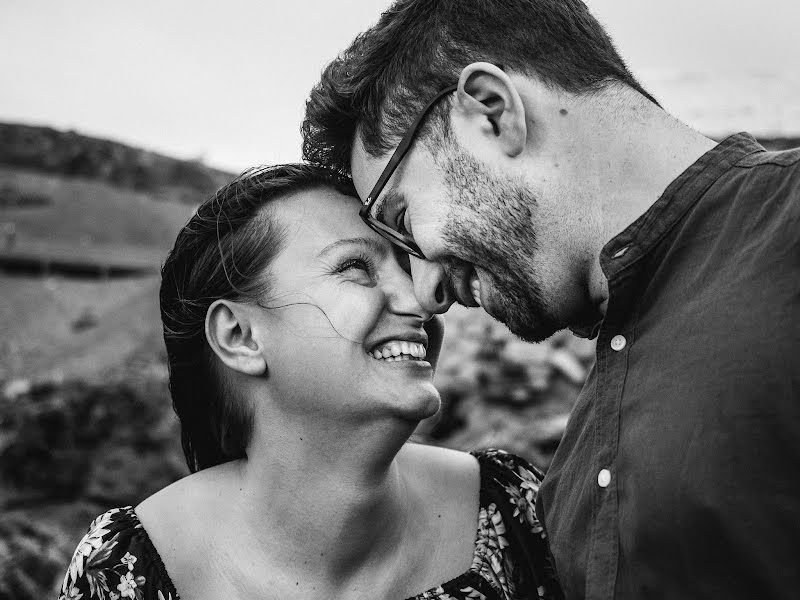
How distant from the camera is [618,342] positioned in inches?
74.9

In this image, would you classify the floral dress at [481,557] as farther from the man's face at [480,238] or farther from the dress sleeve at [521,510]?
the man's face at [480,238]

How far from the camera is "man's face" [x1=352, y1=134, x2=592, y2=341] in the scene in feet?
6.86

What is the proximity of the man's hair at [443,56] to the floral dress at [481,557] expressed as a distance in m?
1.22

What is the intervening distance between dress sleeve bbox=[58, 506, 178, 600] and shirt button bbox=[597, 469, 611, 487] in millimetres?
1273

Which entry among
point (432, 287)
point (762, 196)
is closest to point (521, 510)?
point (432, 287)

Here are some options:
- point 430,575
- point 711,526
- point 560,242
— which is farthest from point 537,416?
point 711,526

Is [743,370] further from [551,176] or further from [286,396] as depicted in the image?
[286,396]

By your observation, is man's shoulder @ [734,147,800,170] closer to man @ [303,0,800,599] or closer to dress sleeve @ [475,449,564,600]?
man @ [303,0,800,599]

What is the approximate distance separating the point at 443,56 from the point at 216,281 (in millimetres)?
1010

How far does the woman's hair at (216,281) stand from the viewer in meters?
2.52

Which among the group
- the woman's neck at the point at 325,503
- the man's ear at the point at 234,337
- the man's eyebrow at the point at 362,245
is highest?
the man's eyebrow at the point at 362,245

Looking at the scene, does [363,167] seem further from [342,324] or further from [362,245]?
[342,324]

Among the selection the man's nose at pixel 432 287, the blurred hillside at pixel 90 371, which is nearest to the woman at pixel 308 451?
the man's nose at pixel 432 287

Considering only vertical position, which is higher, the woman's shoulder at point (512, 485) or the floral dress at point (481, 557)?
the woman's shoulder at point (512, 485)
